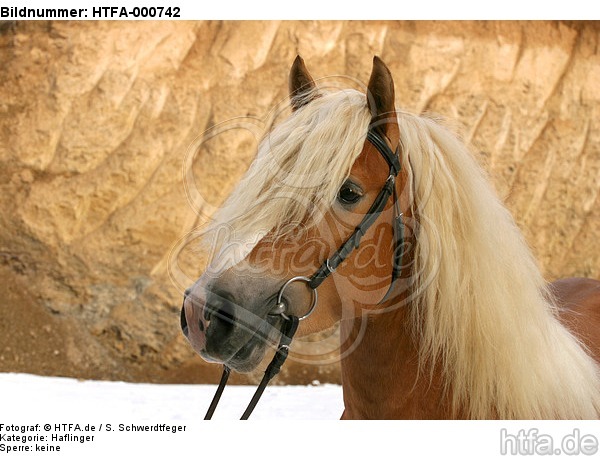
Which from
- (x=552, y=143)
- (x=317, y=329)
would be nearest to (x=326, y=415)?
(x=317, y=329)

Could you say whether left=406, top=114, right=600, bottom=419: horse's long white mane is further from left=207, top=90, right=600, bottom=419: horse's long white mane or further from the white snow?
the white snow

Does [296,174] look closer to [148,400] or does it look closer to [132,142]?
[148,400]

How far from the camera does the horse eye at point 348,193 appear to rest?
1.52 meters

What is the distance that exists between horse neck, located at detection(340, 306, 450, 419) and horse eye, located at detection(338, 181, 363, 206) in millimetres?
310

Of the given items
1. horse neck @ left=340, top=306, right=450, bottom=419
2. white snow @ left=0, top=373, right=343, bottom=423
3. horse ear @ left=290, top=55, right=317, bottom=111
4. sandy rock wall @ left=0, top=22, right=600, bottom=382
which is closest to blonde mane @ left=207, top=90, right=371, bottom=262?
horse ear @ left=290, top=55, right=317, bottom=111

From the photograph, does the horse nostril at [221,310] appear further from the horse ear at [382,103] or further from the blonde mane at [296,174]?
the horse ear at [382,103]

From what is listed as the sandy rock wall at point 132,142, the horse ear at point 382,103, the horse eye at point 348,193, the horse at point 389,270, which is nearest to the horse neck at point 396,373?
the horse at point 389,270

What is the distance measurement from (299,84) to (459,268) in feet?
2.18

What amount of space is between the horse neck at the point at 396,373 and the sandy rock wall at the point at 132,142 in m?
3.79

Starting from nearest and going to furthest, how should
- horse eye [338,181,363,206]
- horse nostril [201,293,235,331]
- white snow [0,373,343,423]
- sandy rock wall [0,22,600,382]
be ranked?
horse nostril [201,293,235,331] < horse eye [338,181,363,206] < white snow [0,373,343,423] < sandy rock wall [0,22,600,382]

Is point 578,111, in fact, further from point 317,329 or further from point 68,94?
point 317,329

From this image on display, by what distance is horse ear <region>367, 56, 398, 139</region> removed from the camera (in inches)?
60.3

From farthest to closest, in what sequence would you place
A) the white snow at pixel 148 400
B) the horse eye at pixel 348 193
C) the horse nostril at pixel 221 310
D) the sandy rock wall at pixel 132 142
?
the sandy rock wall at pixel 132 142, the white snow at pixel 148 400, the horse eye at pixel 348 193, the horse nostril at pixel 221 310

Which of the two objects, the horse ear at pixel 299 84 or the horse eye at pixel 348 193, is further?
the horse ear at pixel 299 84
